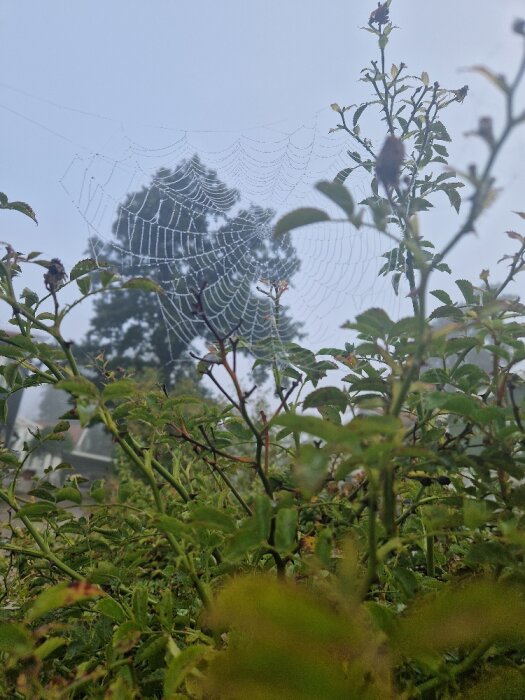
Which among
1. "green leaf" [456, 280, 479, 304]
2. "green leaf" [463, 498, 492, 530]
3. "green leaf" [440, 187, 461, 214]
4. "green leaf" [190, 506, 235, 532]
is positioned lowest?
"green leaf" [190, 506, 235, 532]

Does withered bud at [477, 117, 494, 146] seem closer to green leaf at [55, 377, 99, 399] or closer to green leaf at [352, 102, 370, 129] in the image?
green leaf at [55, 377, 99, 399]

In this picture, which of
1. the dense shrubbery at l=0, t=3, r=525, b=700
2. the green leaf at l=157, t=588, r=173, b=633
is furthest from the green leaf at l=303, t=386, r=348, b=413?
the green leaf at l=157, t=588, r=173, b=633

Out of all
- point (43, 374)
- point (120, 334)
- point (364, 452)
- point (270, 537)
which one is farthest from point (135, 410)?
point (120, 334)

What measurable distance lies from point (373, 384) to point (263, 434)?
151 millimetres

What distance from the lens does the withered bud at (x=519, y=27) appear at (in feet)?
1.18

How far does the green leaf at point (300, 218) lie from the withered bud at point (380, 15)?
1031mm

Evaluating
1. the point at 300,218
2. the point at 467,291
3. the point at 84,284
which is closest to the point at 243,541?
the point at 300,218

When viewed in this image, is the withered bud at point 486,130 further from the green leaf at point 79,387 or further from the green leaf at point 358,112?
the green leaf at point 358,112

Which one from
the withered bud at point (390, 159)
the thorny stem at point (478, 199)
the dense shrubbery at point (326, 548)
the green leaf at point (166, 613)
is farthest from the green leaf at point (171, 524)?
the withered bud at point (390, 159)

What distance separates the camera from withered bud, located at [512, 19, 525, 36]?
361 millimetres

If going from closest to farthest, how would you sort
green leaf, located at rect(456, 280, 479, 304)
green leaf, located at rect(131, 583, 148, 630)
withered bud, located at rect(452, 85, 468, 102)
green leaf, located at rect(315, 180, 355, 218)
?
green leaf, located at rect(315, 180, 355, 218), green leaf, located at rect(131, 583, 148, 630), green leaf, located at rect(456, 280, 479, 304), withered bud, located at rect(452, 85, 468, 102)

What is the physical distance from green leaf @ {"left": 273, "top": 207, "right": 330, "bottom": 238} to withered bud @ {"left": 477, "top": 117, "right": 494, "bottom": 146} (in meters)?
0.11

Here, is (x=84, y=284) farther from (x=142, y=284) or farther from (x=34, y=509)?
(x=34, y=509)

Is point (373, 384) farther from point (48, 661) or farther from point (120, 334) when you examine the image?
point (120, 334)
